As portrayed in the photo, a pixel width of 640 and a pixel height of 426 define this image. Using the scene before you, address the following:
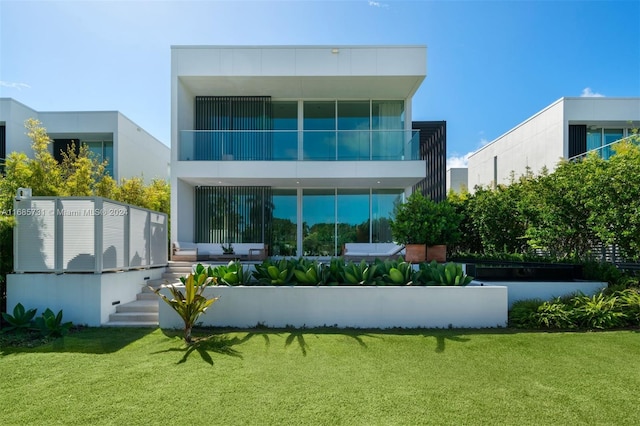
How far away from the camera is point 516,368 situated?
4020mm

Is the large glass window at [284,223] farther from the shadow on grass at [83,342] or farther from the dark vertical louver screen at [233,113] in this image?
the shadow on grass at [83,342]

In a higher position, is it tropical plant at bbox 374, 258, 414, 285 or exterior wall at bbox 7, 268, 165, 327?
tropical plant at bbox 374, 258, 414, 285

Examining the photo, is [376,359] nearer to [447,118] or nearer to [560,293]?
Result: [560,293]

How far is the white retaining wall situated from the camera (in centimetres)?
579

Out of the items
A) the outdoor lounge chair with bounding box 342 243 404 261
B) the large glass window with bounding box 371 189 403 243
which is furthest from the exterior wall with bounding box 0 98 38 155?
the large glass window with bounding box 371 189 403 243

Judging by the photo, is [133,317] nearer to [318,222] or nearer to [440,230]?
[318,222]

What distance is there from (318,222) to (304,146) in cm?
301

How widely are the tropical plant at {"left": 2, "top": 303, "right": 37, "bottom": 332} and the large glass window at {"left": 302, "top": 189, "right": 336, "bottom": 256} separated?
8.07 metres

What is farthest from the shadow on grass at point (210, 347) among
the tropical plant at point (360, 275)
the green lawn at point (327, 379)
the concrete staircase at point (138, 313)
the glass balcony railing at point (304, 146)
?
the glass balcony railing at point (304, 146)

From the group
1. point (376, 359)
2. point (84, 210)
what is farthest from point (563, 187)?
point (84, 210)

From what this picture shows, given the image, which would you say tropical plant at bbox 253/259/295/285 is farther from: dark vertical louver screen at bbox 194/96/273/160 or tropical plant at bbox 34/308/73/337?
dark vertical louver screen at bbox 194/96/273/160

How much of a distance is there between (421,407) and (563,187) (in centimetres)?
714

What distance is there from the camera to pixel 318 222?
Result: 1244 centimetres

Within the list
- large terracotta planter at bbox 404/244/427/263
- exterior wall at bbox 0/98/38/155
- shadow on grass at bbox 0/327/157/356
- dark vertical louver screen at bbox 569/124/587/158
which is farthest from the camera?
dark vertical louver screen at bbox 569/124/587/158
